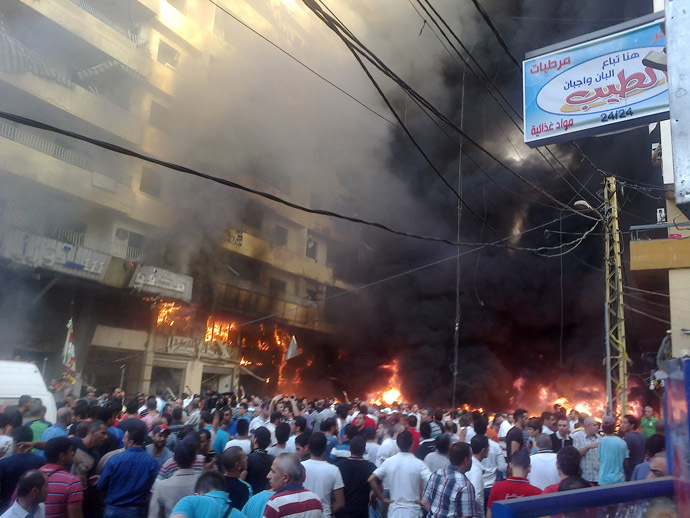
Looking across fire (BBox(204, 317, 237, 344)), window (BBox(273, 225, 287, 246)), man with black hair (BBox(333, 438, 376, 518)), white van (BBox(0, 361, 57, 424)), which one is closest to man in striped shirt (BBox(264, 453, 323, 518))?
man with black hair (BBox(333, 438, 376, 518))

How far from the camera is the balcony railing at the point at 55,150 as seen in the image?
15272mm

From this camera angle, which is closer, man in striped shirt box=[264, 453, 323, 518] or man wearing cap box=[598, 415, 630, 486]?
man in striped shirt box=[264, 453, 323, 518]

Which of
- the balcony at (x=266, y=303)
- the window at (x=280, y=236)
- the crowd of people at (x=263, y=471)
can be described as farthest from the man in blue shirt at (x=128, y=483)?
the window at (x=280, y=236)

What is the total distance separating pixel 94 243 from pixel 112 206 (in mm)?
1262

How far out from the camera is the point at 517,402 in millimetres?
26406

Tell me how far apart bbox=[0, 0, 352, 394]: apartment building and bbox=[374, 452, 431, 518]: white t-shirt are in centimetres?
→ 1182

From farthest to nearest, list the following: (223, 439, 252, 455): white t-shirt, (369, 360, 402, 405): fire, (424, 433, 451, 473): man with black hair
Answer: (369, 360, 402, 405): fire, (223, 439, 252, 455): white t-shirt, (424, 433, 451, 473): man with black hair

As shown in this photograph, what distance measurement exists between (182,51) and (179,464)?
1890 centimetres

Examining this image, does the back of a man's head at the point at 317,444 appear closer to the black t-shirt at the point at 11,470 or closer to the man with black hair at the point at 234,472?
the man with black hair at the point at 234,472

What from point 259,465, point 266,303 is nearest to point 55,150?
point 266,303

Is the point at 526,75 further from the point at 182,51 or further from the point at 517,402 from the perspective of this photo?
the point at 517,402

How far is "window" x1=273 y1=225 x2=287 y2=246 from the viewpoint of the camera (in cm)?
2591

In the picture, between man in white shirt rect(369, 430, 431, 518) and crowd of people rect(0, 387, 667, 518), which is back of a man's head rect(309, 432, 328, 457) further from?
man in white shirt rect(369, 430, 431, 518)

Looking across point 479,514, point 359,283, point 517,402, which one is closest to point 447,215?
point 359,283
